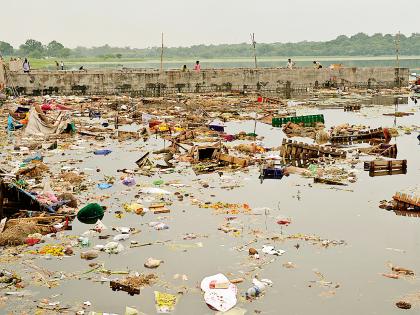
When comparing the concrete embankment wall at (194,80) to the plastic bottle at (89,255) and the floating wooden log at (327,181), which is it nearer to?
the floating wooden log at (327,181)

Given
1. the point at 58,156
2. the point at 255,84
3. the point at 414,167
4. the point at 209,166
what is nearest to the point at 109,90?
the point at 255,84

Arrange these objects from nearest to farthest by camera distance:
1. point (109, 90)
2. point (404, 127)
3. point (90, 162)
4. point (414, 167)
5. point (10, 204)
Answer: point (10, 204), point (414, 167), point (90, 162), point (404, 127), point (109, 90)

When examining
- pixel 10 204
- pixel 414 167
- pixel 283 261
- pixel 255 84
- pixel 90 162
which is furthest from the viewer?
pixel 255 84

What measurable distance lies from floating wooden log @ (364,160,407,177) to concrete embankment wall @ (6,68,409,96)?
83.0ft

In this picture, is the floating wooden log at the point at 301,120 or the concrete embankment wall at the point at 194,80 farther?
the concrete embankment wall at the point at 194,80

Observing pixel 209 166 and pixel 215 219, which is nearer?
pixel 215 219

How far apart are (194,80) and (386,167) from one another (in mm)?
25834

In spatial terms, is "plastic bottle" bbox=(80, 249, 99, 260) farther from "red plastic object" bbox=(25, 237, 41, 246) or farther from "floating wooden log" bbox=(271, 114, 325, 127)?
"floating wooden log" bbox=(271, 114, 325, 127)

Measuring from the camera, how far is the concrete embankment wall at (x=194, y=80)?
36.5m

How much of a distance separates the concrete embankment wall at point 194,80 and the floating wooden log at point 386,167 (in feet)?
83.0

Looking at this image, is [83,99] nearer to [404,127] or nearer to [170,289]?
[404,127]

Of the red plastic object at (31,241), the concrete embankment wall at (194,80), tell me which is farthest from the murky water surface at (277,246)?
the concrete embankment wall at (194,80)

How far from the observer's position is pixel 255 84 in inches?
1601

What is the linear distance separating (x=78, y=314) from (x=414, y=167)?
482 inches
